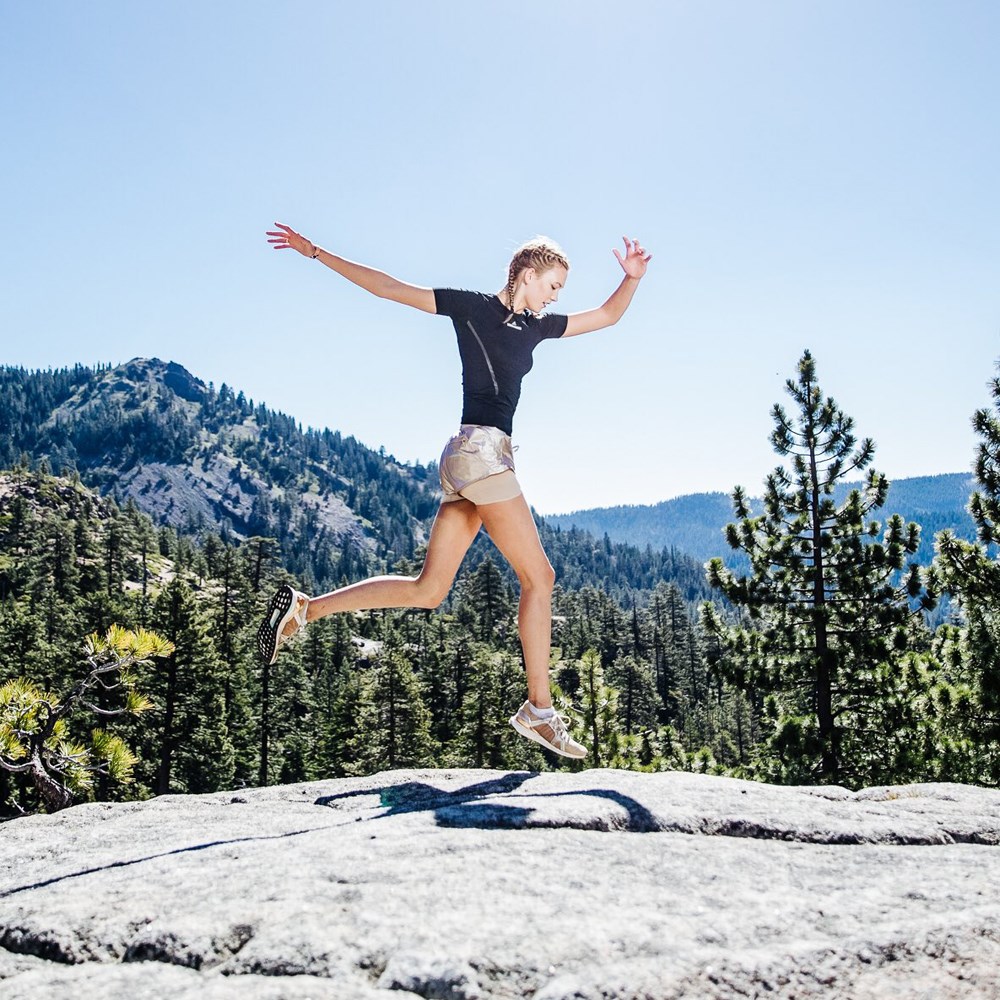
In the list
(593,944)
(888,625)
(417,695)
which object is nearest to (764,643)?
(888,625)

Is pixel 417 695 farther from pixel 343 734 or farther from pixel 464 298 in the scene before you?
pixel 464 298

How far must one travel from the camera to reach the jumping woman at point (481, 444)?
437cm

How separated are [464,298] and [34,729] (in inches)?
202

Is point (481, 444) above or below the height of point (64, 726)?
above

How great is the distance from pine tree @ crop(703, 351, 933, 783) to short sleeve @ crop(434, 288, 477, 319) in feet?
37.5

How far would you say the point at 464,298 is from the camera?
176 inches

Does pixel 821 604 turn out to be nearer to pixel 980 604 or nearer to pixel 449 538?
pixel 980 604

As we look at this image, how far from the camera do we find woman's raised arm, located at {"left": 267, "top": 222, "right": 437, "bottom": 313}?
4387 millimetres

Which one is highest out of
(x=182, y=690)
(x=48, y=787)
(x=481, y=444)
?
(x=481, y=444)

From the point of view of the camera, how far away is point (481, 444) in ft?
14.1

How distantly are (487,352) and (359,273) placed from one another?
2.68 feet

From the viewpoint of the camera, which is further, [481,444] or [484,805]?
[481,444]

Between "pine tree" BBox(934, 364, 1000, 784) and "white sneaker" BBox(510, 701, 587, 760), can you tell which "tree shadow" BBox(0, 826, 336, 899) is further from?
"pine tree" BBox(934, 364, 1000, 784)

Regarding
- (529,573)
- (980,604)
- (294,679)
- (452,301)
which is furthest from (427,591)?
(294,679)
